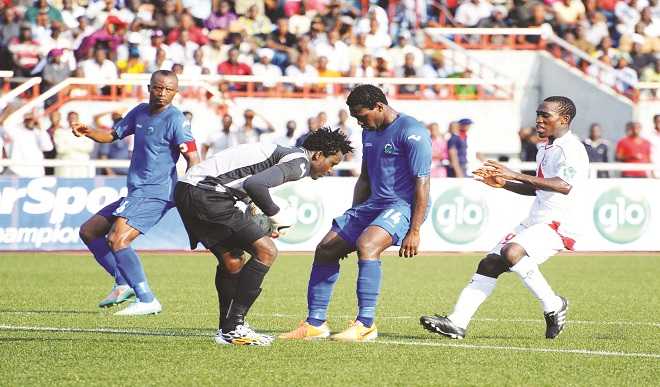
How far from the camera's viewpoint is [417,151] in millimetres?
10219

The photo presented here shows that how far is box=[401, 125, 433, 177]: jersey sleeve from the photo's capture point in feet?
33.6

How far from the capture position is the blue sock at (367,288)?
10.3m

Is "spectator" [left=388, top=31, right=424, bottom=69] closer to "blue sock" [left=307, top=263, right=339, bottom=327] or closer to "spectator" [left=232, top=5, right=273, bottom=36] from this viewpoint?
"spectator" [left=232, top=5, right=273, bottom=36]

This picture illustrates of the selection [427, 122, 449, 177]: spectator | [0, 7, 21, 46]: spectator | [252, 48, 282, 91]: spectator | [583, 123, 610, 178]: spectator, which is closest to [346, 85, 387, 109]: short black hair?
[427, 122, 449, 177]: spectator

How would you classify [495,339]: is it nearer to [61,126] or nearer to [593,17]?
[61,126]

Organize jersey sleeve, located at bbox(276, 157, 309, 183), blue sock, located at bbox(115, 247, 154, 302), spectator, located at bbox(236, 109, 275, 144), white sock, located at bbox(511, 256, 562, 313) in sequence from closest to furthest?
jersey sleeve, located at bbox(276, 157, 309, 183) < white sock, located at bbox(511, 256, 562, 313) < blue sock, located at bbox(115, 247, 154, 302) < spectator, located at bbox(236, 109, 275, 144)

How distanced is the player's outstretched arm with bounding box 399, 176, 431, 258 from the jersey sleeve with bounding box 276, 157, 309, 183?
1.04 m

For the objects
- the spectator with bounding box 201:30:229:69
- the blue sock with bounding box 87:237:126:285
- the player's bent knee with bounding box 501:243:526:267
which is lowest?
the blue sock with bounding box 87:237:126:285

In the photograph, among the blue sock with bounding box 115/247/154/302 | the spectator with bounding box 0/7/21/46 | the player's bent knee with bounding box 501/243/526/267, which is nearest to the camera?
the player's bent knee with bounding box 501/243/526/267

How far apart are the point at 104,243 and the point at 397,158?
13.0 feet

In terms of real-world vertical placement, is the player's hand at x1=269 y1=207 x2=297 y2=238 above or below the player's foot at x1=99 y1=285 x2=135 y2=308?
above

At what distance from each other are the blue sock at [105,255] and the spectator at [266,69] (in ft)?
45.2

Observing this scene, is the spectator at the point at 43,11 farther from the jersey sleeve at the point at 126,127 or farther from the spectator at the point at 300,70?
the jersey sleeve at the point at 126,127

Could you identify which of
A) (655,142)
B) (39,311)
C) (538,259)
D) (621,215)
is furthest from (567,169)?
(655,142)
